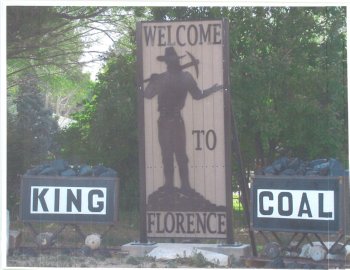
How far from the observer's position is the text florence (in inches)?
320

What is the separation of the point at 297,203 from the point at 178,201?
3.71 ft

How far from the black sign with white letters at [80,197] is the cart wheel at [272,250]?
1475mm

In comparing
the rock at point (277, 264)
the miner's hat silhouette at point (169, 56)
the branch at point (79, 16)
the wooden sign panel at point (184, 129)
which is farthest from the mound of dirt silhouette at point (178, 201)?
the branch at point (79, 16)

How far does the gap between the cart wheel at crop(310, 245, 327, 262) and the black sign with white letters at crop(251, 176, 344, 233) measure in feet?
0.60

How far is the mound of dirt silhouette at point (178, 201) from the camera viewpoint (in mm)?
8117

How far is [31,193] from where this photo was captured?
8250 mm

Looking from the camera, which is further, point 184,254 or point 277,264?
point 184,254

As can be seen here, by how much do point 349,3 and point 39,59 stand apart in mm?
2946

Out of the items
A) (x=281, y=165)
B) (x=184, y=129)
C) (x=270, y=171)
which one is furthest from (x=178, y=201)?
(x=281, y=165)

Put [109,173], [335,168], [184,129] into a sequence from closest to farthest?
[335,168]
[184,129]
[109,173]

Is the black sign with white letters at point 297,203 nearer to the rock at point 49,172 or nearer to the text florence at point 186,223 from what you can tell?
the text florence at point 186,223

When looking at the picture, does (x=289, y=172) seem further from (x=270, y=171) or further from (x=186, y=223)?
(x=186, y=223)

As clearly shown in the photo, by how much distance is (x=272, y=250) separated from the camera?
8.00 metres

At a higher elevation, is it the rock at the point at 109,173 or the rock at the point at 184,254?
the rock at the point at 109,173
